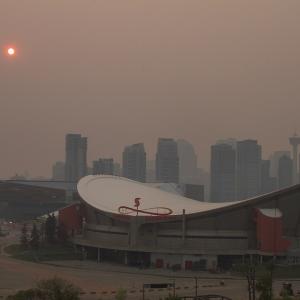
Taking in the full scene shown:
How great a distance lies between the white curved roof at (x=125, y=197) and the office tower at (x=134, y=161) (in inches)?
3926

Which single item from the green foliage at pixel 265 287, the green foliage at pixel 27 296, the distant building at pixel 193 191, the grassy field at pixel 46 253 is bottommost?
the green foliage at pixel 27 296

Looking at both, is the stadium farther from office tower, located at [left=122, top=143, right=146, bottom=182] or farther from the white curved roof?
office tower, located at [left=122, top=143, right=146, bottom=182]

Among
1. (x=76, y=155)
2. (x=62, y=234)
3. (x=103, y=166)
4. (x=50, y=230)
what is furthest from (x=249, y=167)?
(x=62, y=234)

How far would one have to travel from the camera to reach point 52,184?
413ft

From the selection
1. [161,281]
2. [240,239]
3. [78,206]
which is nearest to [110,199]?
[78,206]

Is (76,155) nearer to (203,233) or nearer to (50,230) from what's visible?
(50,230)

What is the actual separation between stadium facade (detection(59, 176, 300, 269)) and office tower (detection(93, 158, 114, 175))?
10923 centimetres

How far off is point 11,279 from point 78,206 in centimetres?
2017

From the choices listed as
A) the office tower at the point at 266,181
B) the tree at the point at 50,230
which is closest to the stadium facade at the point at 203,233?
the tree at the point at 50,230

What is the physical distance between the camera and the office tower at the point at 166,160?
166 metres

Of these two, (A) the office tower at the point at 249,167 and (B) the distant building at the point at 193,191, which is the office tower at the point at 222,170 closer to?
(A) the office tower at the point at 249,167

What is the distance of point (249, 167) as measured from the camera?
558 feet

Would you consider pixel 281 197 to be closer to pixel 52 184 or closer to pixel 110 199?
pixel 110 199

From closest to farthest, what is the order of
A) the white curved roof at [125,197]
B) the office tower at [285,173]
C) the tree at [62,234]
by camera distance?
the white curved roof at [125,197]
the tree at [62,234]
the office tower at [285,173]
